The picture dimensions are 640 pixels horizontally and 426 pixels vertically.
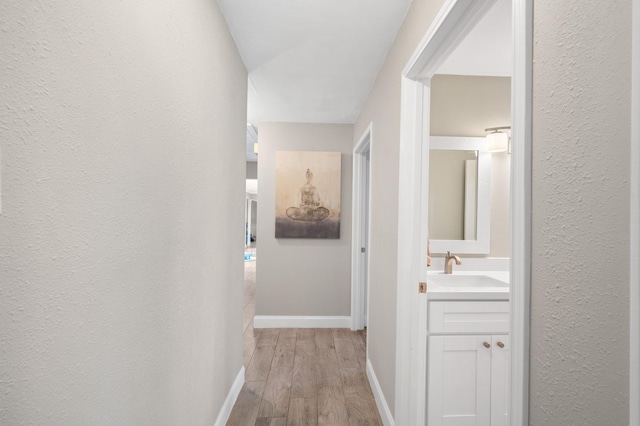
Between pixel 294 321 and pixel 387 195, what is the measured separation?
2.30 m

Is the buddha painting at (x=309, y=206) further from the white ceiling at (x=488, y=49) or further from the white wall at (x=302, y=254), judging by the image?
the white ceiling at (x=488, y=49)

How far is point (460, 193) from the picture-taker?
264 centimetres

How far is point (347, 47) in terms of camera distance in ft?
7.26

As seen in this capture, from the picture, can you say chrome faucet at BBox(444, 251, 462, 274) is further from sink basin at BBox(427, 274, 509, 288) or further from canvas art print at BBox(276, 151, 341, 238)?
canvas art print at BBox(276, 151, 341, 238)

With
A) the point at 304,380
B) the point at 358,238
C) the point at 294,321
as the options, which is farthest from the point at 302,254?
the point at 304,380

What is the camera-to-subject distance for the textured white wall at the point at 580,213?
57 centimetres

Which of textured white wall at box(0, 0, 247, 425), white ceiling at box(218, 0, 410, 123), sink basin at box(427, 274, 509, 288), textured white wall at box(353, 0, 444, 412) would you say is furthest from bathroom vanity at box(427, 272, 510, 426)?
white ceiling at box(218, 0, 410, 123)

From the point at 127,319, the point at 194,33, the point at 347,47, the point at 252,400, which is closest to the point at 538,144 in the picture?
the point at 127,319

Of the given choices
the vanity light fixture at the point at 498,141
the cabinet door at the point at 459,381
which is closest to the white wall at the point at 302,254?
the vanity light fixture at the point at 498,141

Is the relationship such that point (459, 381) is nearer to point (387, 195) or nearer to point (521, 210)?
point (387, 195)

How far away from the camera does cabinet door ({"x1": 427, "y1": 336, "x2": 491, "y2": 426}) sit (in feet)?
6.19

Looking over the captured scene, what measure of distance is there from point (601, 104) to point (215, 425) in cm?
214

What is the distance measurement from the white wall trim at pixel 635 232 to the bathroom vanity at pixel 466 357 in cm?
136

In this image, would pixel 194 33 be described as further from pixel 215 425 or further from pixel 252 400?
pixel 252 400
